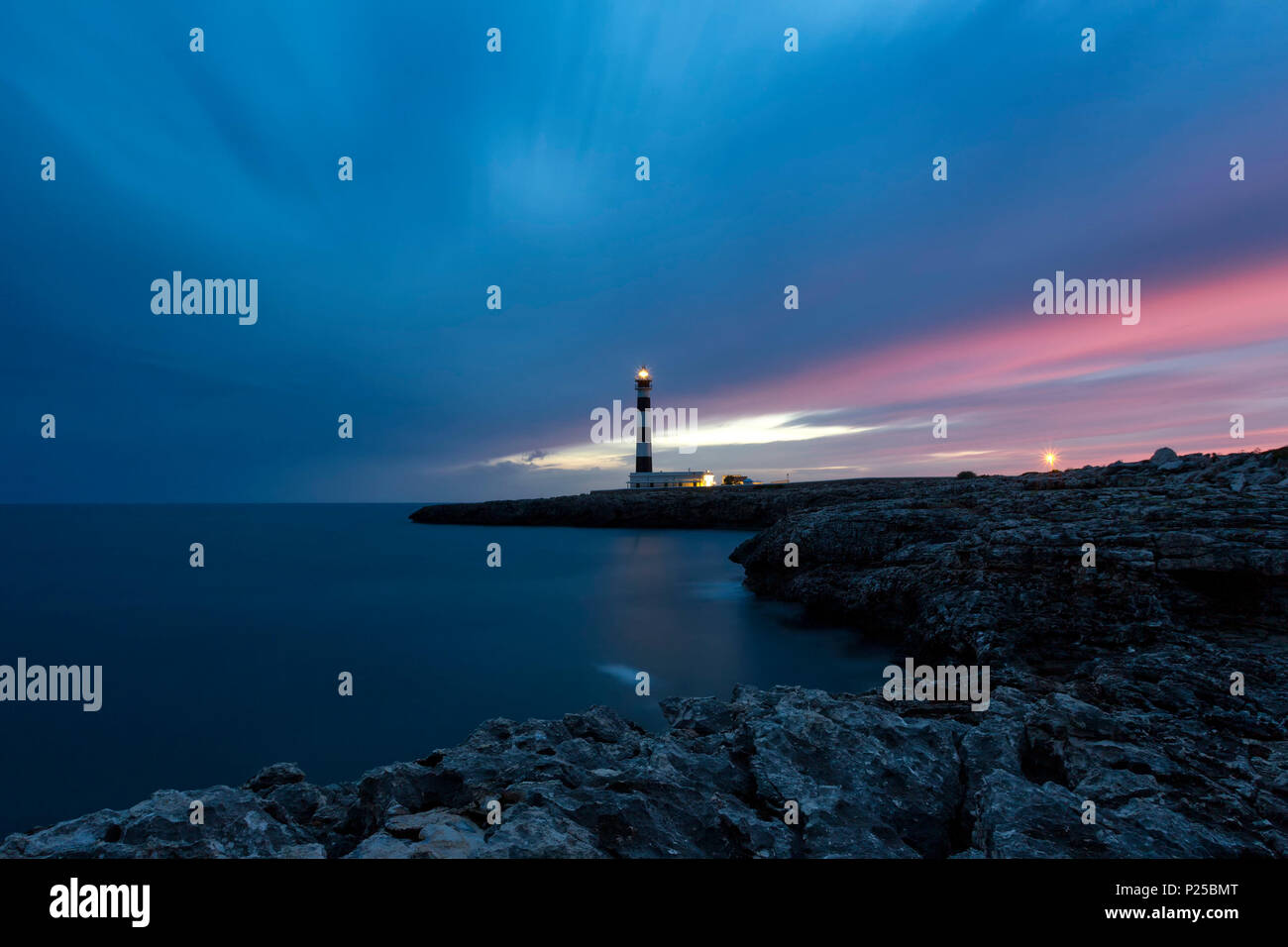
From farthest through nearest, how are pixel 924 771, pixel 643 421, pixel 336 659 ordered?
pixel 643 421 < pixel 336 659 < pixel 924 771

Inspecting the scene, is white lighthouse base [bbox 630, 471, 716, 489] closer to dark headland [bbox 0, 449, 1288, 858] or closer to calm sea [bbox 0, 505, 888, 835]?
calm sea [bbox 0, 505, 888, 835]

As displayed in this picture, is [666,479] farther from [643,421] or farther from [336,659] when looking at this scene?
[336,659]

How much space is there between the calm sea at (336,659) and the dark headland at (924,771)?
5.81 m

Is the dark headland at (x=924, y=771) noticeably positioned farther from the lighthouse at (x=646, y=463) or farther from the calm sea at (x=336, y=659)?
the lighthouse at (x=646, y=463)

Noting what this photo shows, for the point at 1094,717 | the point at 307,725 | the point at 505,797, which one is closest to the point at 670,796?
the point at 505,797

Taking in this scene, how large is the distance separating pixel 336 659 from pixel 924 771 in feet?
67.2

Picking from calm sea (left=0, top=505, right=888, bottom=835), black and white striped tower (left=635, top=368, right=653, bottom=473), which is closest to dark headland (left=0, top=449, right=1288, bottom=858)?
calm sea (left=0, top=505, right=888, bottom=835)

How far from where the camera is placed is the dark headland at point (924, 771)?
16.0 feet

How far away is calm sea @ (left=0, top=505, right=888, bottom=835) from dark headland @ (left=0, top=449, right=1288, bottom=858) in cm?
581

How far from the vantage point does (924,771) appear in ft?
20.4

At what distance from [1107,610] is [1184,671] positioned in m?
4.99

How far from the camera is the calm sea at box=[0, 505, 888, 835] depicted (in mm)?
12727

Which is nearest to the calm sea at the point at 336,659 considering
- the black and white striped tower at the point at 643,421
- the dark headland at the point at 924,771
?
the dark headland at the point at 924,771

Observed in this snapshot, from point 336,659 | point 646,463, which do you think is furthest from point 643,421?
point 336,659
